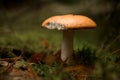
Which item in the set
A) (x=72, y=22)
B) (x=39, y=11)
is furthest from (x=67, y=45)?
(x=39, y=11)

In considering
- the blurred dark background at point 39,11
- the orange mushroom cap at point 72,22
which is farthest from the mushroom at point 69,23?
the blurred dark background at point 39,11

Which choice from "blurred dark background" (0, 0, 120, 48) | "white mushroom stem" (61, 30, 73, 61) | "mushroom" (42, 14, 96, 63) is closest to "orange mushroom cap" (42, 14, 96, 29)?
"mushroom" (42, 14, 96, 63)

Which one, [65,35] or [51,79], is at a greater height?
[65,35]

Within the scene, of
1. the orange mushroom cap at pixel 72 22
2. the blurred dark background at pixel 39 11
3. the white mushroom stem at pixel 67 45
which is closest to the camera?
the orange mushroom cap at pixel 72 22

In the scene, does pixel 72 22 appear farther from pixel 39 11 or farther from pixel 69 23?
pixel 39 11

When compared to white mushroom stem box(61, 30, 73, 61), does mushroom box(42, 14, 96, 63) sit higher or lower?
higher

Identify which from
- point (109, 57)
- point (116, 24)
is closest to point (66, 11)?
point (116, 24)

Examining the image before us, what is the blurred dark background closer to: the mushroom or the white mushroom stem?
the white mushroom stem

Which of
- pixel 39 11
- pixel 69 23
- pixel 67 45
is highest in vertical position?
pixel 39 11

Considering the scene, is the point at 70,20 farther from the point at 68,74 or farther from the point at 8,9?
the point at 8,9

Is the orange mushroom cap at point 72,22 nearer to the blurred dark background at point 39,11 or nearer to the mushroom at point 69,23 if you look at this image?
the mushroom at point 69,23

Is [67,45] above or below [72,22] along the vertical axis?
below
